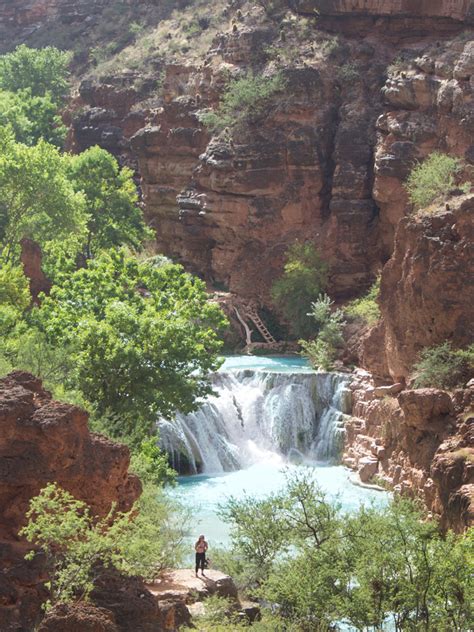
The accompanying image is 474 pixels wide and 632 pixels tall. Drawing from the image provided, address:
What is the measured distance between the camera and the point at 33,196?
5053cm

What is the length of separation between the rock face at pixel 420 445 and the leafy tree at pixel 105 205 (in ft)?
73.2

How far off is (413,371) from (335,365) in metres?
8.70

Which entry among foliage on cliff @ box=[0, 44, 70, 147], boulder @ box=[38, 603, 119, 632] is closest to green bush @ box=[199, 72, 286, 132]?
foliage on cliff @ box=[0, 44, 70, 147]

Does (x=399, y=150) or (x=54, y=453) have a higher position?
(x=399, y=150)

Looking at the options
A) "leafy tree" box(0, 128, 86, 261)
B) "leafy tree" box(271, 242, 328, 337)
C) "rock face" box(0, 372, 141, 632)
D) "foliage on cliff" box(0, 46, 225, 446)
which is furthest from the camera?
"leafy tree" box(271, 242, 328, 337)

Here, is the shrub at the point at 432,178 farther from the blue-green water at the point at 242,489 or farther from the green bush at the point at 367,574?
the green bush at the point at 367,574

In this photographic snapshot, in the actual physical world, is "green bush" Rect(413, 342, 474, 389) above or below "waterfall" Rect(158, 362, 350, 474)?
above

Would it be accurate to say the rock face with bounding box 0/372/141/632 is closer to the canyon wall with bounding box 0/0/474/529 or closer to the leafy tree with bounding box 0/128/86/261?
Result: the canyon wall with bounding box 0/0/474/529

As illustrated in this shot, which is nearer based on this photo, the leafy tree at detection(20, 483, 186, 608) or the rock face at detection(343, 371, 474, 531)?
the leafy tree at detection(20, 483, 186, 608)

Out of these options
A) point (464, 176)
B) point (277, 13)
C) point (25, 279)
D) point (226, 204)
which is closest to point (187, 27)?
point (277, 13)

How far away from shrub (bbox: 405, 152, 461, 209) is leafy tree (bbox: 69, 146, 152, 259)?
17457 millimetres

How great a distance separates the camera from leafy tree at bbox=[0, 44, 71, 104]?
7500cm

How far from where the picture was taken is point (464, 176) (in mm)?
43531

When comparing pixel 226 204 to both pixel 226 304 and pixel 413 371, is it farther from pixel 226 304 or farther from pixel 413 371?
pixel 413 371
